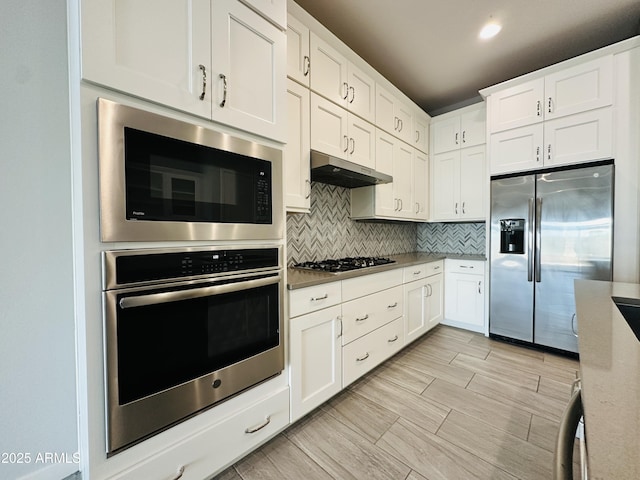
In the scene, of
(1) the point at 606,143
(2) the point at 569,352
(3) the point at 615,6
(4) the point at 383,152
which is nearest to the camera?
(3) the point at 615,6

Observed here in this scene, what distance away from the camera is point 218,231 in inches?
45.9

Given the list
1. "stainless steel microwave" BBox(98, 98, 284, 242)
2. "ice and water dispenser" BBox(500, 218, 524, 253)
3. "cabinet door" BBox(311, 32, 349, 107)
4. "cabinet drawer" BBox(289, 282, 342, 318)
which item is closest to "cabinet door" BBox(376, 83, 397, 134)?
"cabinet door" BBox(311, 32, 349, 107)

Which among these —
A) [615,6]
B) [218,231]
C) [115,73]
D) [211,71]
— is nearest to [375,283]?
[218,231]

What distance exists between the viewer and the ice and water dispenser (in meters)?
2.66

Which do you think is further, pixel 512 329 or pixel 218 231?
pixel 512 329

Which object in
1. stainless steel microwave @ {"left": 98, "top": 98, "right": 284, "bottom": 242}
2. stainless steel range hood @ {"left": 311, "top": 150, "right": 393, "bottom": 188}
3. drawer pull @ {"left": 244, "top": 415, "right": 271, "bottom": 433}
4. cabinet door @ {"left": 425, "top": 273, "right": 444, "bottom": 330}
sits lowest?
drawer pull @ {"left": 244, "top": 415, "right": 271, "bottom": 433}

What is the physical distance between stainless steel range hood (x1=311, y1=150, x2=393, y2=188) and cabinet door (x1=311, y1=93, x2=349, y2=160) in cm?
12

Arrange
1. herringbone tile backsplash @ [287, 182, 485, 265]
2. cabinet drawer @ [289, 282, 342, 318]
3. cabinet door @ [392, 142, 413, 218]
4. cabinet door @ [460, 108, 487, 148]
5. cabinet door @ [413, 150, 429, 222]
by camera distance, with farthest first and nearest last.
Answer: cabinet door @ [413, 150, 429, 222] → cabinet door @ [460, 108, 487, 148] → cabinet door @ [392, 142, 413, 218] → herringbone tile backsplash @ [287, 182, 485, 265] → cabinet drawer @ [289, 282, 342, 318]

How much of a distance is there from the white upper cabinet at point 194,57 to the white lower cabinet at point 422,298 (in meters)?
1.89

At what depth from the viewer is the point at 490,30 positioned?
2.30 metres

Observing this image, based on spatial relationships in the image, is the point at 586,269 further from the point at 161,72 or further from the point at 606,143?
the point at 161,72

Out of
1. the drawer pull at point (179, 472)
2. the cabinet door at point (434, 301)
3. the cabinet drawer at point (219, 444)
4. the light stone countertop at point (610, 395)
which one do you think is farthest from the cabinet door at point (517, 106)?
the drawer pull at point (179, 472)

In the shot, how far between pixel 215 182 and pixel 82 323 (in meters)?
0.69

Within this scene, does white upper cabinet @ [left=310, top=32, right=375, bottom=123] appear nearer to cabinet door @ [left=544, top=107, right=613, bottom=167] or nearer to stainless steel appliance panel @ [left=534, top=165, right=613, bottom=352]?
cabinet door @ [left=544, top=107, right=613, bottom=167]
